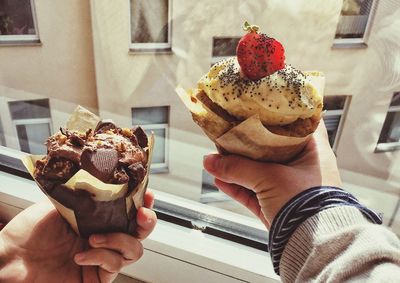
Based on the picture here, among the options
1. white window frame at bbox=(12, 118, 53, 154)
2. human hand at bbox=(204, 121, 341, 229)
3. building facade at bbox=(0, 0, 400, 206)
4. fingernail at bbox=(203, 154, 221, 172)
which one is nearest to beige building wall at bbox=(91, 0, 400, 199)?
building facade at bbox=(0, 0, 400, 206)

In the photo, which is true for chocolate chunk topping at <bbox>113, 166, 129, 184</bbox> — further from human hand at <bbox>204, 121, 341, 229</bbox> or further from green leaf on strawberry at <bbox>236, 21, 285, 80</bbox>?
green leaf on strawberry at <bbox>236, 21, 285, 80</bbox>

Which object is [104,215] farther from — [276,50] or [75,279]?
[276,50]

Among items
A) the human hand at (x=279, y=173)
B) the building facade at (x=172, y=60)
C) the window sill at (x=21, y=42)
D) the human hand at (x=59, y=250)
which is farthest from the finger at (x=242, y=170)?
the window sill at (x=21, y=42)

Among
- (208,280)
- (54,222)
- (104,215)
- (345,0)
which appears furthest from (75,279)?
(345,0)

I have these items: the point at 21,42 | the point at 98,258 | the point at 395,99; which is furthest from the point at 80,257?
the point at 395,99

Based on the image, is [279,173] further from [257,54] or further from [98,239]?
[98,239]

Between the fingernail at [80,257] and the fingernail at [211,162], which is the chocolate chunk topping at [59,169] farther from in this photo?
the fingernail at [211,162]
